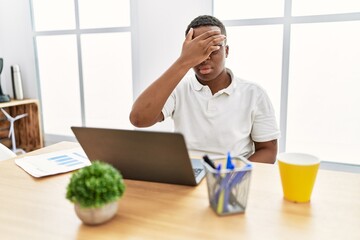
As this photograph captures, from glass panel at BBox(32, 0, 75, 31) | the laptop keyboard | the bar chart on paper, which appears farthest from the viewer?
glass panel at BBox(32, 0, 75, 31)

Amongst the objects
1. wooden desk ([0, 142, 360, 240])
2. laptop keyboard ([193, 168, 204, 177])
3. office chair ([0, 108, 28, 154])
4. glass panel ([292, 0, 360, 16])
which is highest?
glass panel ([292, 0, 360, 16])

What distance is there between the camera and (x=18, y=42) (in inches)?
135

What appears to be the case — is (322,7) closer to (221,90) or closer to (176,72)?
(221,90)

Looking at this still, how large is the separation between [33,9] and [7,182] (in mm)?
2893

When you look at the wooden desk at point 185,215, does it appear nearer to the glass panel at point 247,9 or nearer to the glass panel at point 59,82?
the glass panel at point 247,9

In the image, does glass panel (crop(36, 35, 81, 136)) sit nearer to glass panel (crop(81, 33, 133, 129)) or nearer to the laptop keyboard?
glass panel (crop(81, 33, 133, 129))

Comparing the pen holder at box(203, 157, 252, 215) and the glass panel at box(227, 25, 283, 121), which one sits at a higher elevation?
the glass panel at box(227, 25, 283, 121)

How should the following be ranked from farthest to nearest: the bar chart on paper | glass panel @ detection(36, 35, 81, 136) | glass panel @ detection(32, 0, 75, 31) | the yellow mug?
glass panel @ detection(36, 35, 81, 136) < glass panel @ detection(32, 0, 75, 31) < the bar chart on paper < the yellow mug

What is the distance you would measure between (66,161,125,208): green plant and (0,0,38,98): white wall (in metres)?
3.11

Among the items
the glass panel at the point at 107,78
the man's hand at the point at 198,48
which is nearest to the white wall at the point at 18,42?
the glass panel at the point at 107,78

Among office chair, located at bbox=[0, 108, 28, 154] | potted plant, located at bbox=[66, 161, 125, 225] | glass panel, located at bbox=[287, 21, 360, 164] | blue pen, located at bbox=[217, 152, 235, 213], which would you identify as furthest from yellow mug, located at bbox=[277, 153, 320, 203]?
office chair, located at bbox=[0, 108, 28, 154]

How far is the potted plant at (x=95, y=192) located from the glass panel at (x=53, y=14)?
284cm

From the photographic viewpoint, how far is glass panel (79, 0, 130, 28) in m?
2.90

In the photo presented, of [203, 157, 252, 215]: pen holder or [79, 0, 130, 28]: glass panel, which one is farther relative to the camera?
[79, 0, 130, 28]: glass panel
